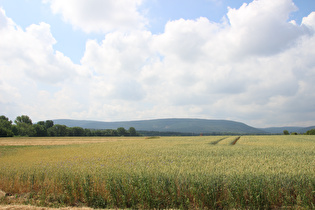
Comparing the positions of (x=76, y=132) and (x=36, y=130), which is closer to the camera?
(x=36, y=130)

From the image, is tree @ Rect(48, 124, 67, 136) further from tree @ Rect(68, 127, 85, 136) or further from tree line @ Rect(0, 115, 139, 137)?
tree @ Rect(68, 127, 85, 136)

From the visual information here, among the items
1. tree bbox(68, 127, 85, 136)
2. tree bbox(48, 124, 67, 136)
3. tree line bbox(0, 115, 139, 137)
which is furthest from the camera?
tree bbox(68, 127, 85, 136)

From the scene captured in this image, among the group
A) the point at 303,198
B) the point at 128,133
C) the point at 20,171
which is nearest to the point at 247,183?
the point at 303,198

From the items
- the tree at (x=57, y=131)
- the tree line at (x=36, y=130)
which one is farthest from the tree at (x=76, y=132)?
the tree at (x=57, y=131)

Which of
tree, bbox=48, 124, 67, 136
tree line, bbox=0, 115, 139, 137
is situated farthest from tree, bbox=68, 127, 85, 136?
tree, bbox=48, 124, 67, 136

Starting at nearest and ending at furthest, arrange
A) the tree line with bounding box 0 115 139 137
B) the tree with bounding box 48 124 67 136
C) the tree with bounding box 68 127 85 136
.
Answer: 1. the tree line with bounding box 0 115 139 137
2. the tree with bounding box 48 124 67 136
3. the tree with bounding box 68 127 85 136

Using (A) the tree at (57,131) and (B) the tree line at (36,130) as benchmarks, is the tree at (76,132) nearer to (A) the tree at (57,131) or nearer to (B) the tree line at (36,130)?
(B) the tree line at (36,130)

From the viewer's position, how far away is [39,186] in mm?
11602

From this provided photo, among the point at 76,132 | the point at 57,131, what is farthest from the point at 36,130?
the point at 76,132

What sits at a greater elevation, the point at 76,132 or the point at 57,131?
the point at 57,131

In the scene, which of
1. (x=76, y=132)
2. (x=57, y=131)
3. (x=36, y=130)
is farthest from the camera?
(x=76, y=132)

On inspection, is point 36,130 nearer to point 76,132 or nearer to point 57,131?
point 57,131

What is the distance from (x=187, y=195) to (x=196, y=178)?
91cm

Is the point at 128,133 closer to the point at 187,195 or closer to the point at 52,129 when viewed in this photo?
the point at 52,129
